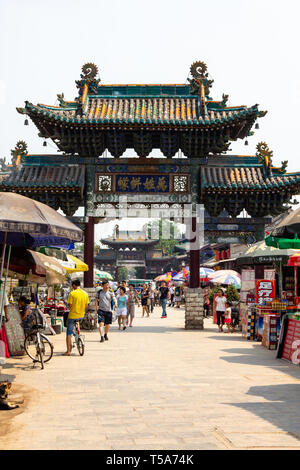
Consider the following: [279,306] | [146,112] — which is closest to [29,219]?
[279,306]

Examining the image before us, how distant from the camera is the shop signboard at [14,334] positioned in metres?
12.5

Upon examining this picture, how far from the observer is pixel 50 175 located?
21125mm

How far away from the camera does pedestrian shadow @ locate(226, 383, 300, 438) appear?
6.21 meters

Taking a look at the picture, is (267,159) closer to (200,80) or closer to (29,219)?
(200,80)

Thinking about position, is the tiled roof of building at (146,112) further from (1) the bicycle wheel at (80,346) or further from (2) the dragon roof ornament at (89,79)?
(1) the bicycle wheel at (80,346)

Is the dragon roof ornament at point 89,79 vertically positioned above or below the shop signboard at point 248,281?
above

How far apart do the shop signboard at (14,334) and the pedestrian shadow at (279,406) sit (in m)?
6.02

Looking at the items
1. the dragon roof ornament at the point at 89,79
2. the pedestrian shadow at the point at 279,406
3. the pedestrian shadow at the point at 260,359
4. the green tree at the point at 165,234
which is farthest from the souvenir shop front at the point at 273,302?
the green tree at the point at 165,234

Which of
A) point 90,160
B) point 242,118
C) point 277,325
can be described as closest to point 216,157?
point 242,118

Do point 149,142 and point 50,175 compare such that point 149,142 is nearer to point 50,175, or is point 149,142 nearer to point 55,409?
point 50,175

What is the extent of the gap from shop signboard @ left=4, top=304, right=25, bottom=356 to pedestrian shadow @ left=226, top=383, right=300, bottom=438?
237 inches

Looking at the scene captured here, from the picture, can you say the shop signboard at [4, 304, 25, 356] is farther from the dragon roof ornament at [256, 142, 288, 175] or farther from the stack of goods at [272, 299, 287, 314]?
the dragon roof ornament at [256, 142, 288, 175]

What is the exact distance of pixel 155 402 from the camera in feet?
24.5

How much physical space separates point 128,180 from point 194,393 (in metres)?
13.7
